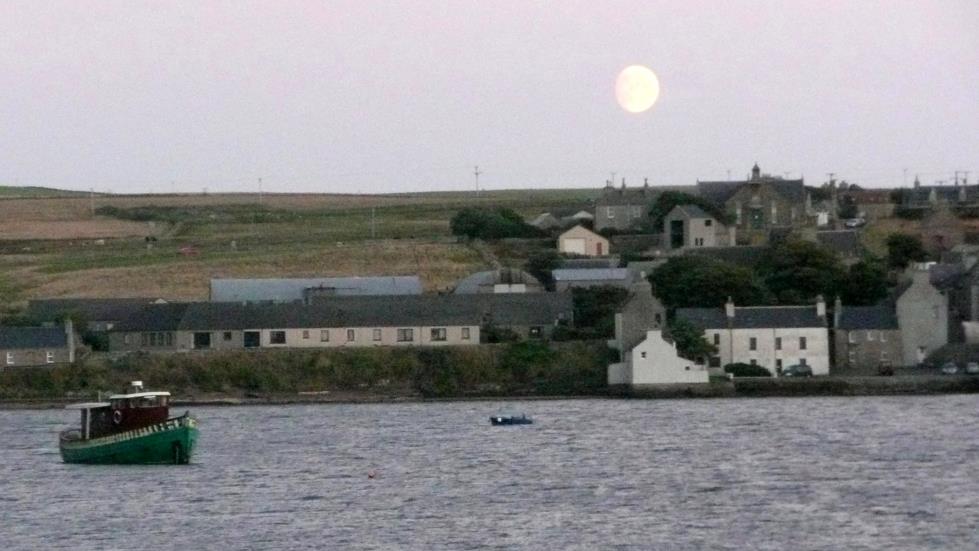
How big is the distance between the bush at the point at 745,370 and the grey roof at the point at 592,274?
48.2ft

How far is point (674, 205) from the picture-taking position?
115812 millimetres

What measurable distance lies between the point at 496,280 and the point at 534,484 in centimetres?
5056

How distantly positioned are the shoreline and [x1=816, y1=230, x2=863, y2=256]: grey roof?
23442 millimetres

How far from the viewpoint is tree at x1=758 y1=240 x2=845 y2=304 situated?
307ft

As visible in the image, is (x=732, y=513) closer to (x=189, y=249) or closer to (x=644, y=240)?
(x=644, y=240)

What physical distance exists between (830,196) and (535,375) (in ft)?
154

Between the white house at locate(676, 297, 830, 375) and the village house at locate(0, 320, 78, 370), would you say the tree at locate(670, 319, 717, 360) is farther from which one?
the village house at locate(0, 320, 78, 370)

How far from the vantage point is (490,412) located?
76.8 metres

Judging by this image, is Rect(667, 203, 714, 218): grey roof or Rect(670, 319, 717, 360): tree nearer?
Rect(670, 319, 717, 360): tree

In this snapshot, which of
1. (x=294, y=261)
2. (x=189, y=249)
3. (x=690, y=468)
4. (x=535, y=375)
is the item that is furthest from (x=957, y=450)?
(x=189, y=249)

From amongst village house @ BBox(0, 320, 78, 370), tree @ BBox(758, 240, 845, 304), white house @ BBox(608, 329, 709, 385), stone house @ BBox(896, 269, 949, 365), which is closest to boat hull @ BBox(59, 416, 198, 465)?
white house @ BBox(608, 329, 709, 385)

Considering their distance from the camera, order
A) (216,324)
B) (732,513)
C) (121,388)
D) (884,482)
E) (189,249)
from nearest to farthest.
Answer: (732,513)
(884,482)
(121,388)
(216,324)
(189,249)

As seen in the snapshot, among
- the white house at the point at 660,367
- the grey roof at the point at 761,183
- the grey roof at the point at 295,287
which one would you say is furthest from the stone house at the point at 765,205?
the white house at the point at 660,367

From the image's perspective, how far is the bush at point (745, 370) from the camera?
84700 millimetres
